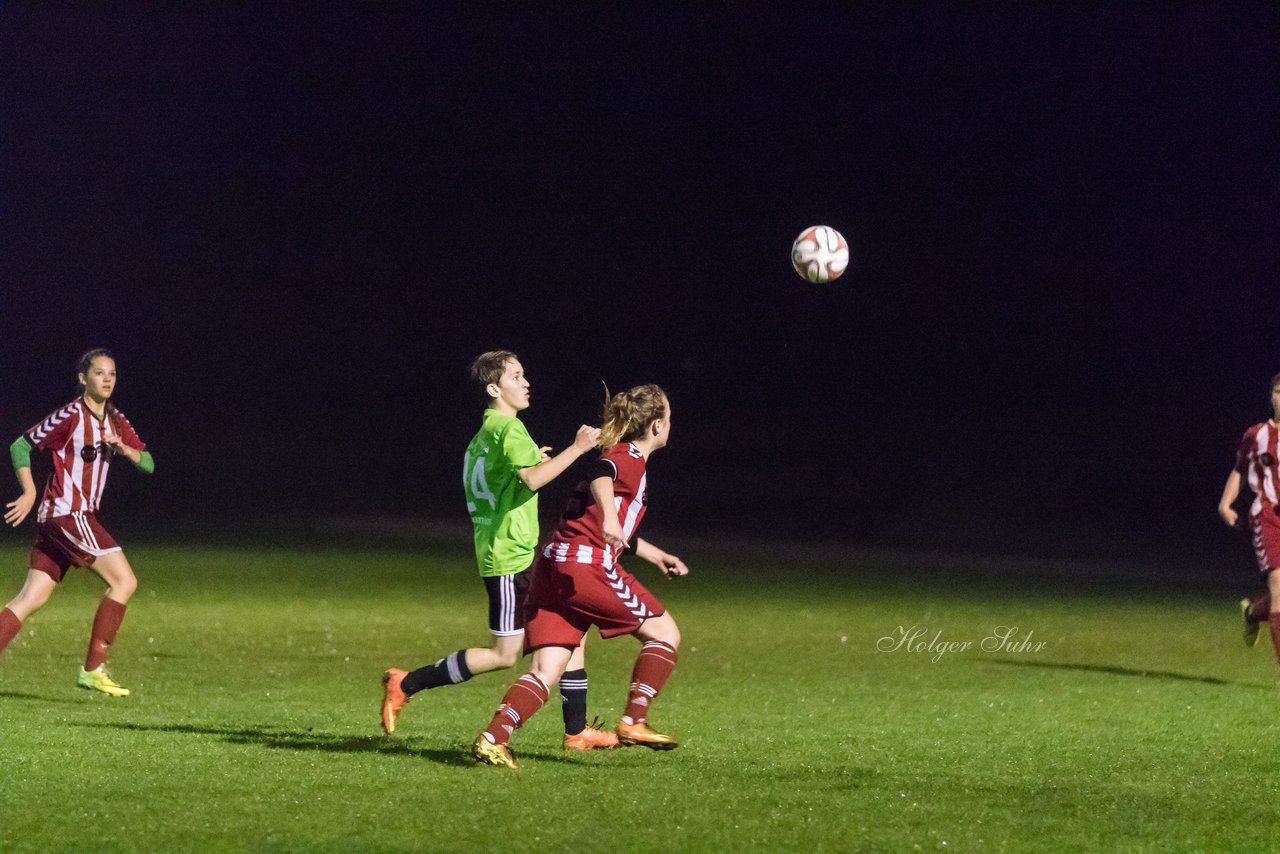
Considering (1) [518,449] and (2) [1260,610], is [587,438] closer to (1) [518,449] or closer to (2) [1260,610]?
(1) [518,449]

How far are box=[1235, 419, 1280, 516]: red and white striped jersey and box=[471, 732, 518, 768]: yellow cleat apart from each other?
533cm

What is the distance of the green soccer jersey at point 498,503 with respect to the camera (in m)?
6.70

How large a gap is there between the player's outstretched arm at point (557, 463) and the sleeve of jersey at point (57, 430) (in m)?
3.59

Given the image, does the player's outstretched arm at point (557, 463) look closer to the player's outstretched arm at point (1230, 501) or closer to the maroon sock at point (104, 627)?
the maroon sock at point (104, 627)

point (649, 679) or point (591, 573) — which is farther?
point (649, 679)

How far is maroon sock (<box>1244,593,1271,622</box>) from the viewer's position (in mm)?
9539

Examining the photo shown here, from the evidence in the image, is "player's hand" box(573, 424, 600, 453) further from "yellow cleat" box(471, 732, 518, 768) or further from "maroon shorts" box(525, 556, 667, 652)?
"yellow cleat" box(471, 732, 518, 768)

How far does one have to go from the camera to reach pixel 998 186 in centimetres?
2652

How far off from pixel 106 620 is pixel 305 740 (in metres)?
2.34

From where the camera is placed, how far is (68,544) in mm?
8922

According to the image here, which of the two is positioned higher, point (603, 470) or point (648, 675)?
point (603, 470)

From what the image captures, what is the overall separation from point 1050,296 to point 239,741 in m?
21.4

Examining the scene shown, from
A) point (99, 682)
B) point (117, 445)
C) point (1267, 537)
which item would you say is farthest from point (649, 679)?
point (1267, 537)

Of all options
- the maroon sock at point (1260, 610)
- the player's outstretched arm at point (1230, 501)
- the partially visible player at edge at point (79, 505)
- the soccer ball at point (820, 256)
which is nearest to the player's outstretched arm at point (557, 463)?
the partially visible player at edge at point (79, 505)
